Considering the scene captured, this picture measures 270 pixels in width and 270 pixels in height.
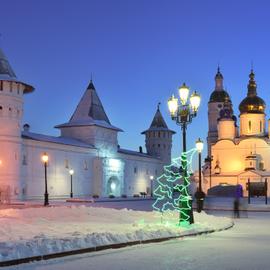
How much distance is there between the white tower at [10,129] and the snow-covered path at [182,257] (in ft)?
95.0

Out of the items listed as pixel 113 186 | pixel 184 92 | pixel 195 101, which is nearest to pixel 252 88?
pixel 113 186

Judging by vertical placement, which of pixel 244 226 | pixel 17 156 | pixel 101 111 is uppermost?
pixel 101 111

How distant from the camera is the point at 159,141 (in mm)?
71562

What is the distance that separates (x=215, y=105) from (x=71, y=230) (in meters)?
64.3

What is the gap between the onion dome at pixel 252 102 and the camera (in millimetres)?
65250

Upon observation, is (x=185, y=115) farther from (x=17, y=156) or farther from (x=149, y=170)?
(x=149, y=170)

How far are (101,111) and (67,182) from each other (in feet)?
39.3

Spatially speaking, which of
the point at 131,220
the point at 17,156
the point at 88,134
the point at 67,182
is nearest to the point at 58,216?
the point at 131,220

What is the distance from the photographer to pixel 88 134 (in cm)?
5488

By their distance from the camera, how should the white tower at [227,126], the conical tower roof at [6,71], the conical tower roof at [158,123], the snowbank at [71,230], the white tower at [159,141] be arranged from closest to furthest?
the snowbank at [71,230], the conical tower roof at [6,71], the white tower at [227,126], the white tower at [159,141], the conical tower roof at [158,123]

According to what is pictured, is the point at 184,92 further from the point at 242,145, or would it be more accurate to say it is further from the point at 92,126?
the point at 242,145

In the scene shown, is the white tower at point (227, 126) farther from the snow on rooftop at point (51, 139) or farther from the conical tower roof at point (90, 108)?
the snow on rooftop at point (51, 139)

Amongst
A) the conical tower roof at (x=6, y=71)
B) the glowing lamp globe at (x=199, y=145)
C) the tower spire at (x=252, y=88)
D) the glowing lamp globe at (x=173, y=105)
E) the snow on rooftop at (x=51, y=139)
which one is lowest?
the glowing lamp globe at (x=199, y=145)

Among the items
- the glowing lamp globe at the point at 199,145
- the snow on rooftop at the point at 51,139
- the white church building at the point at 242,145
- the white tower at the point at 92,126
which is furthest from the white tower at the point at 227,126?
the glowing lamp globe at the point at 199,145
